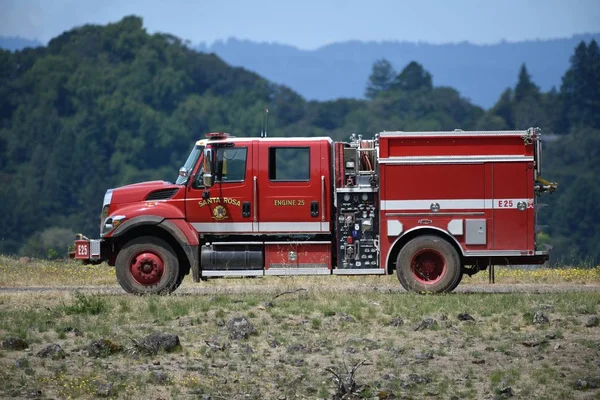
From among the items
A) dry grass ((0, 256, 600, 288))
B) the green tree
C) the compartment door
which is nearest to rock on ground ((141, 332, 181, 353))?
the compartment door

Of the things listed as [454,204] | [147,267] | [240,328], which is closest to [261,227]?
[147,267]

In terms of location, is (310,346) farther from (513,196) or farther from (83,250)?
(83,250)

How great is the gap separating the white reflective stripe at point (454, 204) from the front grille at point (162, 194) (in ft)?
11.8

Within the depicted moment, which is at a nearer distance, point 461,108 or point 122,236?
point 122,236

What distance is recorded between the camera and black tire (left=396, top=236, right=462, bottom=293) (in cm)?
2286

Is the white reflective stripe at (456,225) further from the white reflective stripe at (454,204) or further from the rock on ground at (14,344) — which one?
the rock on ground at (14,344)

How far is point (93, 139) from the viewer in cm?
15300

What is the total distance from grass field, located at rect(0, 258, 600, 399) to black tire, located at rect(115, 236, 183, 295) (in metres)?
0.76

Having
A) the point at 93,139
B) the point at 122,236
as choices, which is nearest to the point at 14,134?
the point at 93,139

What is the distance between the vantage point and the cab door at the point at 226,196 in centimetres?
2320

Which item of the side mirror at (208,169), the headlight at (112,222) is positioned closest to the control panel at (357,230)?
the side mirror at (208,169)

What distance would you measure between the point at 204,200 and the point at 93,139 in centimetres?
13167

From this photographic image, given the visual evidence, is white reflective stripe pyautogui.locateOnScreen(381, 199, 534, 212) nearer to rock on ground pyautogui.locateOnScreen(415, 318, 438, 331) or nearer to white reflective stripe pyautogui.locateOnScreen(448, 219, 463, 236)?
white reflective stripe pyautogui.locateOnScreen(448, 219, 463, 236)

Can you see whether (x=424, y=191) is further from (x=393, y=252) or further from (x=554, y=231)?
(x=554, y=231)
